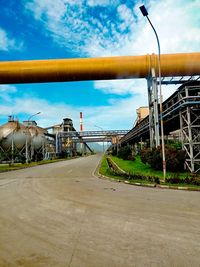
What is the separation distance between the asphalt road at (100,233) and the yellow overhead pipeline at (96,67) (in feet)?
44.6

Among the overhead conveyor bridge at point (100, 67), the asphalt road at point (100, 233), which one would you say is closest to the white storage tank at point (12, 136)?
the overhead conveyor bridge at point (100, 67)

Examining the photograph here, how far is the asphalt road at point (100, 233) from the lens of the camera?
14.4 ft

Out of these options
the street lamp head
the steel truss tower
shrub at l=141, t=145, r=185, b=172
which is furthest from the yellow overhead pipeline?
shrub at l=141, t=145, r=185, b=172

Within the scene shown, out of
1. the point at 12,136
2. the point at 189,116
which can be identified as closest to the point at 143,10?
the point at 189,116

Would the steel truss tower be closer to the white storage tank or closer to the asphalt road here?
the asphalt road

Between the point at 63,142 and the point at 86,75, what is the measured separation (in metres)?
80.0

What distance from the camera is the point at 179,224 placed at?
20.8 feet

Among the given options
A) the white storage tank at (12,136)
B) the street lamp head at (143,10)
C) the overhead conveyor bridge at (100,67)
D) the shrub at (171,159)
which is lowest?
the shrub at (171,159)

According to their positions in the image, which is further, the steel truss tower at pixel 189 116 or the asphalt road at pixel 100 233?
the steel truss tower at pixel 189 116

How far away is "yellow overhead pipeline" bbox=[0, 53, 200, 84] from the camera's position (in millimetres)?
20812

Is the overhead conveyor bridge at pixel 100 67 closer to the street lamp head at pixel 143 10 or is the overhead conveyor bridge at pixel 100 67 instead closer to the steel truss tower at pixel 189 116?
the steel truss tower at pixel 189 116

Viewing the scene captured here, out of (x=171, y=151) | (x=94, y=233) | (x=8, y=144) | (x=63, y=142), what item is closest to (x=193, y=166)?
(x=171, y=151)

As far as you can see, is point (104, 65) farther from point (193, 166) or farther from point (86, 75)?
point (193, 166)

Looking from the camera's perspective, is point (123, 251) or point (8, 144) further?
point (8, 144)
